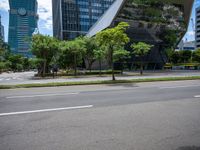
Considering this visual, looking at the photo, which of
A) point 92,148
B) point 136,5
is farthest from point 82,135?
point 136,5

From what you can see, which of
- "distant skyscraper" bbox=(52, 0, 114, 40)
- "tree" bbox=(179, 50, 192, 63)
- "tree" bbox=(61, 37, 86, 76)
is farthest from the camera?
"distant skyscraper" bbox=(52, 0, 114, 40)

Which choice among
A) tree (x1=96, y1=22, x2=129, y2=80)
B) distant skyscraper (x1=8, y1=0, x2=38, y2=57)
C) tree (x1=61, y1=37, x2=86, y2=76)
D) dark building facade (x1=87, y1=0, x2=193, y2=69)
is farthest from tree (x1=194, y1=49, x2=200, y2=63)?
→ distant skyscraper (x1=8, y1=0, x2=38, y2=57)

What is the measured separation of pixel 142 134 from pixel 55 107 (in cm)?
411

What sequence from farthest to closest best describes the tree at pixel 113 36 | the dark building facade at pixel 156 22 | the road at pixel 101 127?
the dark building facade at pixel 156 22, the tree at pixel 113 36, the road at pixel 101 127

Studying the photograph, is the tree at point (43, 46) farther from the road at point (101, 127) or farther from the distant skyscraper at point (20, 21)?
the distant skyscraper at point (20, 21)

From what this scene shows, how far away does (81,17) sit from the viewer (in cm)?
10850

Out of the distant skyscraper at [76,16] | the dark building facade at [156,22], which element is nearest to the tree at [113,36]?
Result: the dark building facade at [156,22]

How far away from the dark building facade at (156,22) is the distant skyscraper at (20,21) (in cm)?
13162

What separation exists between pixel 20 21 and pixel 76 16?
9538cm

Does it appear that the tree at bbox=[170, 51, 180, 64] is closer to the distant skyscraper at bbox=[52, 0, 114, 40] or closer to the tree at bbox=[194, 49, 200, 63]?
the tree at bbox=[194, 49, 200, 63]

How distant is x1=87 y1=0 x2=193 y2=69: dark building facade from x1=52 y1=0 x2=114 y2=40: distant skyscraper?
4728cm

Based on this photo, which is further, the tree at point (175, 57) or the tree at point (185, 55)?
the tree at point (175, 57)

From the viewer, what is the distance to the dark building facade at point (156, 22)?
55.0 m

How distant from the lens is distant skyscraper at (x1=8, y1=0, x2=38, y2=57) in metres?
170
